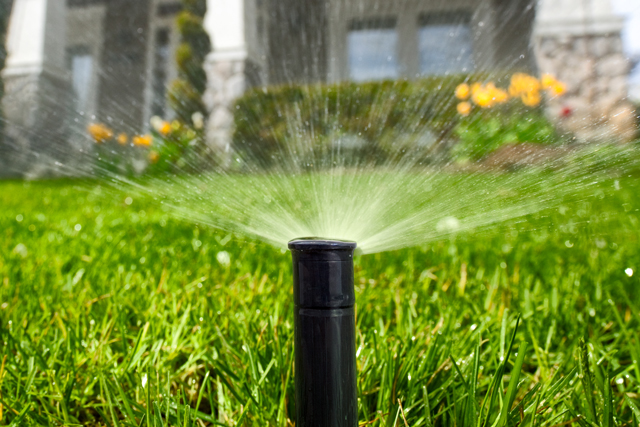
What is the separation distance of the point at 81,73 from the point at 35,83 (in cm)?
102

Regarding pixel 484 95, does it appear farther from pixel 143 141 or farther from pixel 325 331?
pixel 325 331

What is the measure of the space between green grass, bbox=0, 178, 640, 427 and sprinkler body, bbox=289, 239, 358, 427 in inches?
5.8

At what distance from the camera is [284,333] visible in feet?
3.45

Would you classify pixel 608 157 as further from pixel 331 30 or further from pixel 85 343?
pixel 331 30

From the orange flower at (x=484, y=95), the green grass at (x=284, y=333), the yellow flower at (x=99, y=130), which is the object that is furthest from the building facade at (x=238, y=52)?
the green grass at (x=284, y=333)

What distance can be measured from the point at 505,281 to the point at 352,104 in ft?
21.5

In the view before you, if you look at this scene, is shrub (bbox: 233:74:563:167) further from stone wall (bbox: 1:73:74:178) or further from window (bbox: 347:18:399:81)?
stone wall (bbox: 1:73:74:178)

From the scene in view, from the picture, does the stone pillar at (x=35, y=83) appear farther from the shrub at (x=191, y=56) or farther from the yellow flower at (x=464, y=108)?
the yellow flower at (x=464, y=108)

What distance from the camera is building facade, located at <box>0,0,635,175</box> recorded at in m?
5.99

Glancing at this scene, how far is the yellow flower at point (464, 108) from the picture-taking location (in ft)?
17.8

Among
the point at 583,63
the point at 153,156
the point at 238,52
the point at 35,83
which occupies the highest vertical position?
the point at 238,52

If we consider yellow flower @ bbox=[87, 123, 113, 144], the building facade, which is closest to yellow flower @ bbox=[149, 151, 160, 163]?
the building facade

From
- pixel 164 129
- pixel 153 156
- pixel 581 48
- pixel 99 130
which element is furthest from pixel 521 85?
pixel 99 130

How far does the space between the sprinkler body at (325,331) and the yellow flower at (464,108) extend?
503 centimetres
